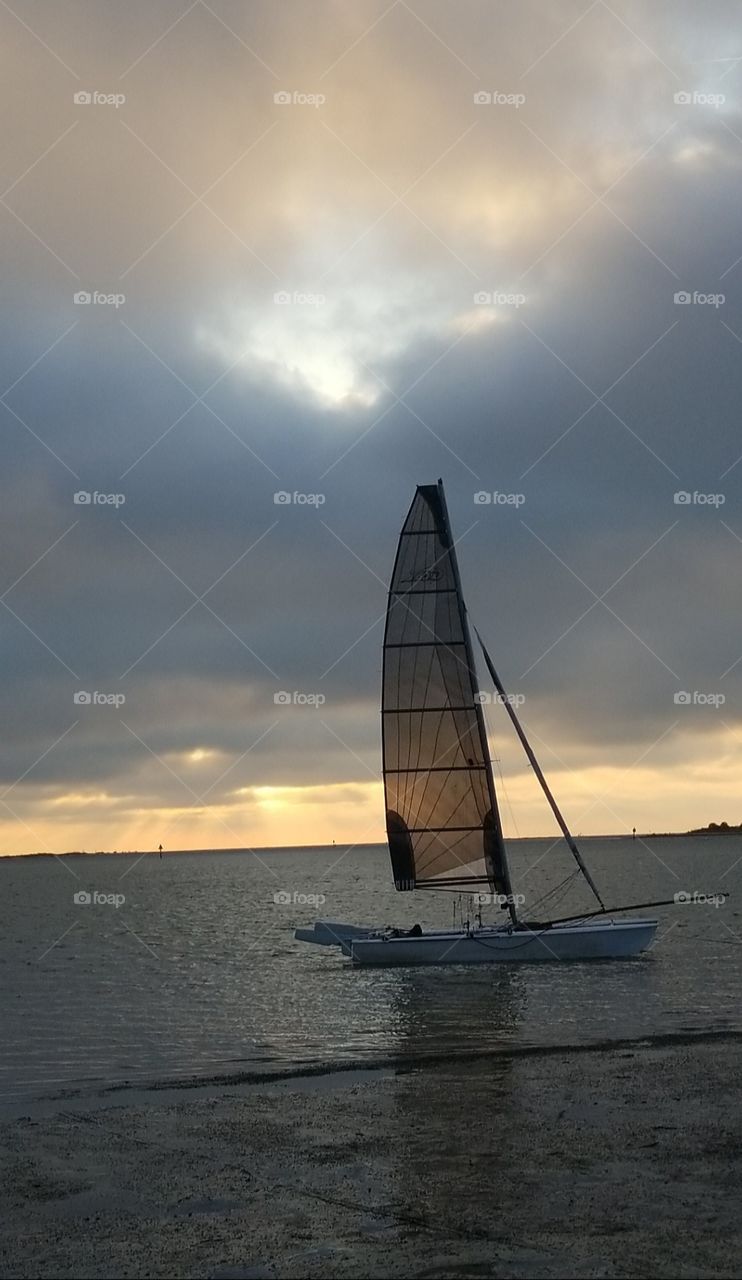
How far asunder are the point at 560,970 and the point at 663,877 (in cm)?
9085

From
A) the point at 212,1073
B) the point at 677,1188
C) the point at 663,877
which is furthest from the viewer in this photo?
the point at 663,877

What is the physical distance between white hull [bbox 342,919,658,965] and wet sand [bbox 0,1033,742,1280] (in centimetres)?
1826

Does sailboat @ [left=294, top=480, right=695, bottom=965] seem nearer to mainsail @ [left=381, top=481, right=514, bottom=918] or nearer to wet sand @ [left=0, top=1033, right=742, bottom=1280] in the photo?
mainsail @ [left=381, top=481, right=514, bottom=918]

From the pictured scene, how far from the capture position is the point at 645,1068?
21859 mm

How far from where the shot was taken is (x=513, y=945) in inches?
1606

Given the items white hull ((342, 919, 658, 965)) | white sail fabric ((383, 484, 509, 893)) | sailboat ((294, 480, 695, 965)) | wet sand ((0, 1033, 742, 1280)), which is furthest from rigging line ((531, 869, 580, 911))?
wet sand ((0, 1033, 742, 1280))

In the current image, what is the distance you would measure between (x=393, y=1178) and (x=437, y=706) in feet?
92.4

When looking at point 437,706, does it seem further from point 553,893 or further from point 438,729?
point 553,893

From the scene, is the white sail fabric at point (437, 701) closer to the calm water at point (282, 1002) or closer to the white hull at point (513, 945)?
the white hull at point (513, 945)

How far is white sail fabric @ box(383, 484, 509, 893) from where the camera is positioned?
4228cm

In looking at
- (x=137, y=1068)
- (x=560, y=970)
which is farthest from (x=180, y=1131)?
(x=560, y=970)

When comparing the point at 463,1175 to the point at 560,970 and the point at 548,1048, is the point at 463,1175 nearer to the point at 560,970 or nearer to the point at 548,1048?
the point at 548,1048

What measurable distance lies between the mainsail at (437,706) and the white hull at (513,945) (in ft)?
7.08

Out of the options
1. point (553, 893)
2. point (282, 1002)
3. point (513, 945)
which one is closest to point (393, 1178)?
point (282, 1002)
